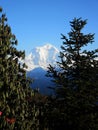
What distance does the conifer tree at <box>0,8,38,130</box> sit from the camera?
1655cm

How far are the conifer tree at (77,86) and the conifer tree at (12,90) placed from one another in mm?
6471

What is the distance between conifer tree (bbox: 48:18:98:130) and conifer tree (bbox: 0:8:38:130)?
6.47 metres

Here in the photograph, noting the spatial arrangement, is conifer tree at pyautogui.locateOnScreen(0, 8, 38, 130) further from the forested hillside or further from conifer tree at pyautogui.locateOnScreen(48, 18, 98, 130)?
conifer tree at pyautogui.locateOnScreen(48, 18, 98, 130)

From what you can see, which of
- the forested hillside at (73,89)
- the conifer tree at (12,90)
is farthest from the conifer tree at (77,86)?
the conifer tree at (12,90)

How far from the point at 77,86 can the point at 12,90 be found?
30.9 feet

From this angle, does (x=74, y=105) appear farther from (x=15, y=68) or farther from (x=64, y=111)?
(x=15, y=68)

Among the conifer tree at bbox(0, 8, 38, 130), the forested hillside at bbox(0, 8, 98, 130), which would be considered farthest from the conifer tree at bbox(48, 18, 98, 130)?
the conifer tree at bbox(0, 8, 38, 130)

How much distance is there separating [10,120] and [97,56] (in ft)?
40.6

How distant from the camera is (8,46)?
1783 centimetres

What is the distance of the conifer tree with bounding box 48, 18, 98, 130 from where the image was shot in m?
24.1

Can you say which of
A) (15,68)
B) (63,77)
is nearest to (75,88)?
(63,77)

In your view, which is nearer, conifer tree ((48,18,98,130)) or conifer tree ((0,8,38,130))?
conifer tree ((0,8,38,130))

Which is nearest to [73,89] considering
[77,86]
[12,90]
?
[77,86]

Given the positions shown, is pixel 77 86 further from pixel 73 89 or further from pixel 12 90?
pixel 12 90
